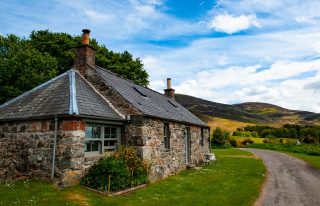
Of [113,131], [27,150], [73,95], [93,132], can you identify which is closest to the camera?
[27,150]

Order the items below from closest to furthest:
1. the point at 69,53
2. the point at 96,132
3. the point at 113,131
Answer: the point at 96,132
the point at 113,131
the point at 69,53

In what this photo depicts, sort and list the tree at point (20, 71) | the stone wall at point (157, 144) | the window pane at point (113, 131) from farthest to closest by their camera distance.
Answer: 1. the tree at point (20, 71)
2. the window pane at point (113, 131)
3. the stone wall at point (157, 144)

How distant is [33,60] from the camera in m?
24.9

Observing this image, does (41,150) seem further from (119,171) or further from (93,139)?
(119,171)

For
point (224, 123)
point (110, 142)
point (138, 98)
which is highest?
point (224, 123)

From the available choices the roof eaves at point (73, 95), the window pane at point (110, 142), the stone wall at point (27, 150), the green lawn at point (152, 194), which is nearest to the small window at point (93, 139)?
the window pane at point (110, 142)

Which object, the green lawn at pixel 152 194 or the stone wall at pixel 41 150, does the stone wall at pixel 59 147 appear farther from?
the green lawn at pixel 152 194

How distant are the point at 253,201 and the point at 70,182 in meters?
7.28

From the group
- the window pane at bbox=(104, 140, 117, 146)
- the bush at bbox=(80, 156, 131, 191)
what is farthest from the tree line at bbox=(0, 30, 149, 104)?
the bush at bbox=(80, 156, 131, 191)

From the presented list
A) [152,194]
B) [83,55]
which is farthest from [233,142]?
[152,194]

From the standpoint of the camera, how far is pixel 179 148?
20.1m

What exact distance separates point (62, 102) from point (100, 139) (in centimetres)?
251

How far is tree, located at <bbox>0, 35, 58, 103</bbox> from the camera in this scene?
79.6ft

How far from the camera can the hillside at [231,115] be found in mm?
76500
